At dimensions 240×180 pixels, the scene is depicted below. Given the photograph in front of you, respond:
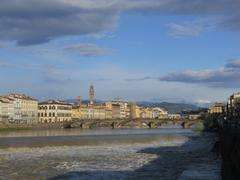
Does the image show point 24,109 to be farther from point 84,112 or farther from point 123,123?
point 123,123

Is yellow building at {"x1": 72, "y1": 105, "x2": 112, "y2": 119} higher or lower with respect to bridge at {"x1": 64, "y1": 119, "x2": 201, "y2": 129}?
higher

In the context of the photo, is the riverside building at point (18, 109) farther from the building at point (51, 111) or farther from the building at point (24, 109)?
the building at point (51, 111)

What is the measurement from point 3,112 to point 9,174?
130334 millimetres

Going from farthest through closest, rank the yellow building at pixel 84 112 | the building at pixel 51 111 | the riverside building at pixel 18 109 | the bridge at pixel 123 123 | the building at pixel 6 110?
the yellow building at pixel 84 112, the building at pixel 51 111, the riverside building at pixel 18 109, the building at pixel 6 110, the bridge at pixel 123 123

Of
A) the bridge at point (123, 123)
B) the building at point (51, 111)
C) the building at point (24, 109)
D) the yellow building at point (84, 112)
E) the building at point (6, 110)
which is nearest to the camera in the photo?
the bridge at point (123, 123)

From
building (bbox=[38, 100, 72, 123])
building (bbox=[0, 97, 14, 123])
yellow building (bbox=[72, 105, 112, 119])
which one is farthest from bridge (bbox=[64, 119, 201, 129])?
yellow building (bbox=[72, 105, 112, 119])

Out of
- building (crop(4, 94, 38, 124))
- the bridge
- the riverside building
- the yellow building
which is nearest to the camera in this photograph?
the bridge

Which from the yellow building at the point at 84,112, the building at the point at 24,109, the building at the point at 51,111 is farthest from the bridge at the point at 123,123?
the yellow building at the point at 84,112

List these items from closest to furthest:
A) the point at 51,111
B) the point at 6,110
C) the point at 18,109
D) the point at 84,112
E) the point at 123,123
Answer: the point at 123,123
the point at 6,110
the point at 18,109
the point at 51,111
the point at 84,112

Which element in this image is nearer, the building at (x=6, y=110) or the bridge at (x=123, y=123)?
the bridge at (x=123, y=123)

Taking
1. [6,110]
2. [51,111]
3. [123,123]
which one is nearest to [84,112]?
[51,111]

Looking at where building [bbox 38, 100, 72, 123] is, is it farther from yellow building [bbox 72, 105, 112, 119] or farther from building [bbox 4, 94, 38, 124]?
yellow building [bbox 72, 105, 112, 119]

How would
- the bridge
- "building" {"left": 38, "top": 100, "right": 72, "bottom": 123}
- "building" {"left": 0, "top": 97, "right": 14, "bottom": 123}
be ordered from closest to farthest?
the bridge < "building" {"left": 0, "top": 97, "right": 14, "bottom": 123} < "building" {"left": 38, "top": 100, "right": 72, "bottom": 123}

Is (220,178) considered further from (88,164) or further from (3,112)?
(3,112)
